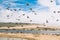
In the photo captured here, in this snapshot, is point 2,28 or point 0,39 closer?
point 0,39

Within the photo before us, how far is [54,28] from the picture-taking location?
26.5 feet

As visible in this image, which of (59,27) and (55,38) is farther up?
(59,27)

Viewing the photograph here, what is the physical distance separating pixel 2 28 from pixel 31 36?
1996mm

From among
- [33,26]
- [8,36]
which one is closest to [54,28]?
[33,26]

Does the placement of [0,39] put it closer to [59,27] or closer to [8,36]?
[8,36]

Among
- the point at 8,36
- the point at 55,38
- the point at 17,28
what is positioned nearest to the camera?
the point at 55,38

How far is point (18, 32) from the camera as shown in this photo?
8.36 metres

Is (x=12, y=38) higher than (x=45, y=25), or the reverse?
(x=45, y=25)

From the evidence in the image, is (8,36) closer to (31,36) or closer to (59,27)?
(31,36)

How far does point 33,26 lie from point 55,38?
1.52m

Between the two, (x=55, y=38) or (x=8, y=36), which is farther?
(x=8, y=36)

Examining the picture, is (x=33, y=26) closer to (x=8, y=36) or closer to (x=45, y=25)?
(x=45, y=25)

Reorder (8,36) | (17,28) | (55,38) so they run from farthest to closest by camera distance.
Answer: (17,28) → (8,36) → (55,38)

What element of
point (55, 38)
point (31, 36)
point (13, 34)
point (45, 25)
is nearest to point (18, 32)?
point (13, 34)
